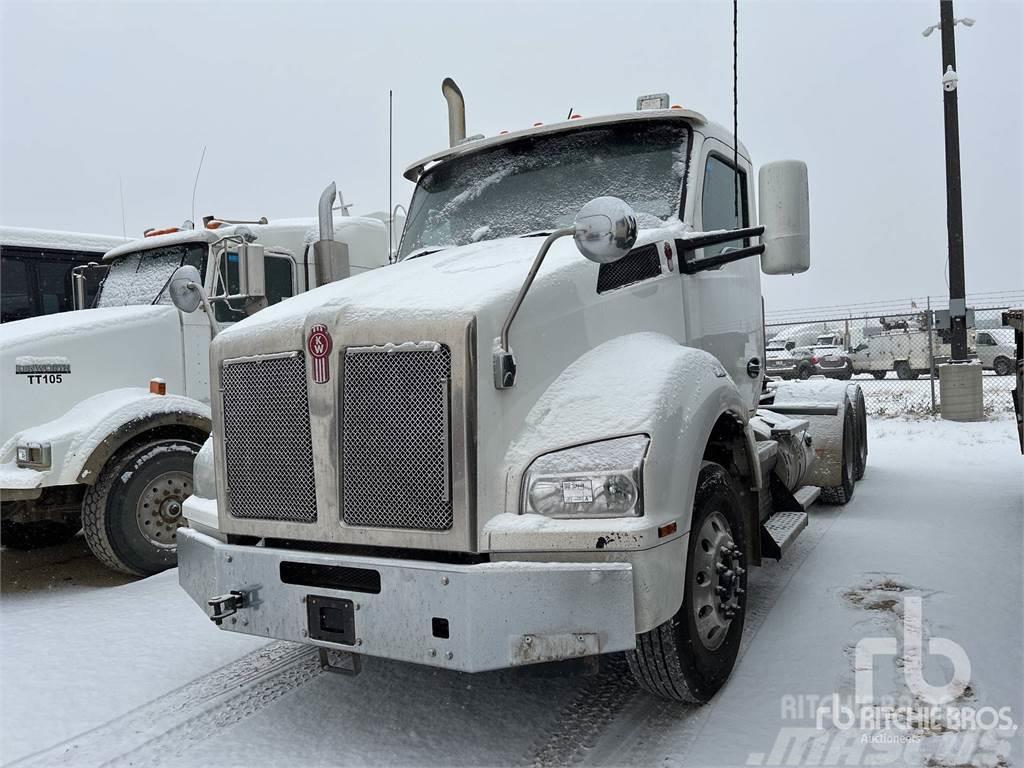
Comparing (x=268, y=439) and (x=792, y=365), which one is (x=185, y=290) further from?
(x=792, y=365)

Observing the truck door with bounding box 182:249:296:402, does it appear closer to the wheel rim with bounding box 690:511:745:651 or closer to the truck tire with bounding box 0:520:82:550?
the truck tire with bounding box 0:520:82:550

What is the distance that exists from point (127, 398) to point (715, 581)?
15.7 feet

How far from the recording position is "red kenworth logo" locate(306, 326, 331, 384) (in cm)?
308

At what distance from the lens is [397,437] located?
298 centimetres

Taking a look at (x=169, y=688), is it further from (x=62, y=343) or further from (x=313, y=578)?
(x=62, y=343)

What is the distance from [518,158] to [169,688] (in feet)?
11.0

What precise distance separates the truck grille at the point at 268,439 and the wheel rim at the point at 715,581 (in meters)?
1.62

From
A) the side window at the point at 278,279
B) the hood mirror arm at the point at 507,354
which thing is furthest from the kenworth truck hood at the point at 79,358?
the hood mirror arm at the point at 507,354

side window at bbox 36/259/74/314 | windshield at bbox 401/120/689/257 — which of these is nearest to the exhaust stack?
windshield at bbox 401/120/689/257

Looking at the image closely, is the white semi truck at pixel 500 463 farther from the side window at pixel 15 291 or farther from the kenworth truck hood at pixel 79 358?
the side window at pixel 15 291

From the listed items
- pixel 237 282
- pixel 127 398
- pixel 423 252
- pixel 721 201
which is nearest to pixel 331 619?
pixel 423 252

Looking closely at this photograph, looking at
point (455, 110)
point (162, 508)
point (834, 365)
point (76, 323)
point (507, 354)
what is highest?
point (455, 110)

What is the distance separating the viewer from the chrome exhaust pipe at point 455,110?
555 centimetres

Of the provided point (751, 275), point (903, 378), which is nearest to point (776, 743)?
point (751, 275)
